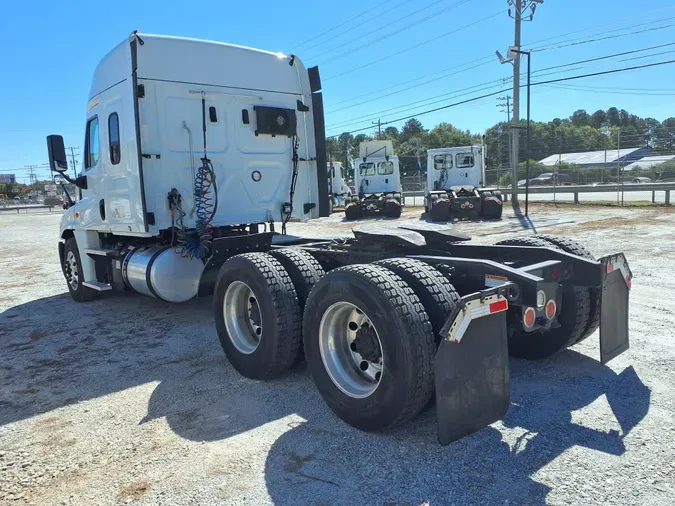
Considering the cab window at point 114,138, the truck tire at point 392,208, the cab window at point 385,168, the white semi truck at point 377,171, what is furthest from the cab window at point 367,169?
the cab window at point 114,138

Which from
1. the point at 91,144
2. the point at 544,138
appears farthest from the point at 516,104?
the point at 544,138

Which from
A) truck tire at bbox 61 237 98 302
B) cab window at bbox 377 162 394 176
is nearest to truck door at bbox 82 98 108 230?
truck tire at bbox 61 237 98 302

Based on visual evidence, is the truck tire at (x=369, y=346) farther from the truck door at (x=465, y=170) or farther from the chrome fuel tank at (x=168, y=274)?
the truck door at (x=465, y=170)

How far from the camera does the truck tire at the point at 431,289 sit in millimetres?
3264

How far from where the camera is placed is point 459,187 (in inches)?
851

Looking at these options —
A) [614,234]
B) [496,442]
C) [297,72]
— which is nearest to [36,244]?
[297,72]

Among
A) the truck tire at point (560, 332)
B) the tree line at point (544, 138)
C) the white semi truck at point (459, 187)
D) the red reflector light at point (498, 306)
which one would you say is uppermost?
the tree line at point (544, 138)

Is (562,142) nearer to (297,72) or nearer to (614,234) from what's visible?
(614,234)

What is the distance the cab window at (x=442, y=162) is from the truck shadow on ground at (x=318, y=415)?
18839 millimetres

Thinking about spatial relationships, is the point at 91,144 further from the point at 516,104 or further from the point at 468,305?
the point at 516,104

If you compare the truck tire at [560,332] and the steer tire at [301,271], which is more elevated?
the steer tire at [301,271]

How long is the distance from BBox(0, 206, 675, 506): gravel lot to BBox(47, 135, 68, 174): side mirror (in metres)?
2.60

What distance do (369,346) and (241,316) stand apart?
1765 mm

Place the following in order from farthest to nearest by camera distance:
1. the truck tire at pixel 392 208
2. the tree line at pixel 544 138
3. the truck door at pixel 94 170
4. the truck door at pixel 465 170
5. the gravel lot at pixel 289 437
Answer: the tree line at pixel 544 138 → the truck tire at pixel 392 208 → the truck door at pixel 465 170 → the truck door at pixel 94 170 → the gravel lot at pixel 289 437
